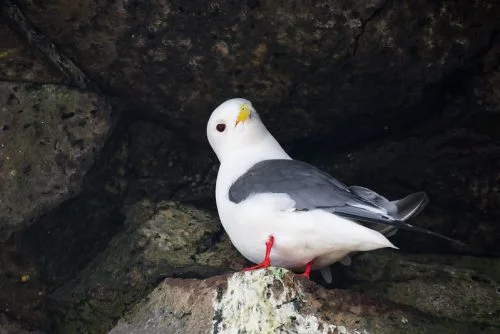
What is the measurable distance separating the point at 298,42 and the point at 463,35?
3.13 ft

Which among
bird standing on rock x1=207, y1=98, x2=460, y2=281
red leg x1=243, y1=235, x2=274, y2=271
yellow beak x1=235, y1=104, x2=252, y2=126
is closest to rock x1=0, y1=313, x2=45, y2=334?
bird standing on rock x1=207, y1=98, x2=460, y2=281

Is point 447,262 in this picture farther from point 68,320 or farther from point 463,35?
point 68,320

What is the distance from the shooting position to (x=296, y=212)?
3486 millimetres

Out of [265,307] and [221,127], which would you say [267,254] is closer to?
[265,307]

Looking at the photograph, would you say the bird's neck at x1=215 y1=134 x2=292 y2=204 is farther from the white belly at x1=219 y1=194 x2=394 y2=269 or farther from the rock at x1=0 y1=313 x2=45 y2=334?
the rock at x1=0 y1=313 x2=45 y2=334

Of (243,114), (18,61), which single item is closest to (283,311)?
(243,114)

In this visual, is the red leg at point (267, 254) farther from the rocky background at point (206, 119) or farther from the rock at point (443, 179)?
the rock at point (443, 179)

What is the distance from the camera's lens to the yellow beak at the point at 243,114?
414 cm

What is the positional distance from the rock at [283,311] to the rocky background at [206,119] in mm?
264

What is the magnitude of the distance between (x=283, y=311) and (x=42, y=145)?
189cm

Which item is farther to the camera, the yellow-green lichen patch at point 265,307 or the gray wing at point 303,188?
the gray wing at point 303,188

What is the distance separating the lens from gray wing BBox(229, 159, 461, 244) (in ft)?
11.0

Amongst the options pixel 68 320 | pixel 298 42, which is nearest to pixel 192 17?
pixel 298 42

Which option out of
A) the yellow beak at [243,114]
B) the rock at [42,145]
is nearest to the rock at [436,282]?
the yellow beak at [243,114]
